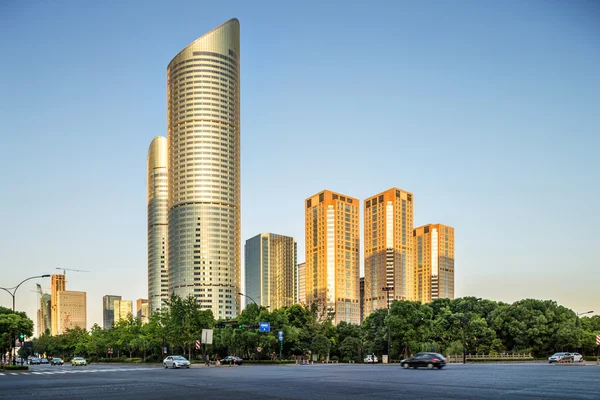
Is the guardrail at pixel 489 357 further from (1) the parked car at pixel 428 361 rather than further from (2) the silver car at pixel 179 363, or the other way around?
(2) the silver car at pixel 179 363

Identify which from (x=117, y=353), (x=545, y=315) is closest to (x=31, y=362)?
(x=117, y=353)

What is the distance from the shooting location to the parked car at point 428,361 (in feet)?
145

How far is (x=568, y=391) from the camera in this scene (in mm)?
19797

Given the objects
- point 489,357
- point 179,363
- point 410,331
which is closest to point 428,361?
point 179,363

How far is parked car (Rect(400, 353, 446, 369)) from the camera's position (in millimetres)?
44156

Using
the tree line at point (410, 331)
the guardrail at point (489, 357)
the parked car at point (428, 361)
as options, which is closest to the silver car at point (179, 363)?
the tree line at point (410, 331)

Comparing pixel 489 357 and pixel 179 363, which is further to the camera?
pixel 489 357

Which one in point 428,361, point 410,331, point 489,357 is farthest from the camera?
point 410,331

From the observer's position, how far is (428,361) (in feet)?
147

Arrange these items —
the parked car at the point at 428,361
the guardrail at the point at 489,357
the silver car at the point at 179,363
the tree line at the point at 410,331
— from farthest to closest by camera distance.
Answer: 1. the tree line at the point at 410,331
2. the guardrail at the point at 489,357
3. the silver car at the point at 179,363
4. the parked car at the point at 428,361

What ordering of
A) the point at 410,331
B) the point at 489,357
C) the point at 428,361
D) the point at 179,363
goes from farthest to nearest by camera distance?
the point at 410,331, the point at 489,357, the point at 179,363, the point at 428,361

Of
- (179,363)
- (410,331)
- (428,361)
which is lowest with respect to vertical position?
(410,331)

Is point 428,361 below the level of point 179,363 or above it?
above

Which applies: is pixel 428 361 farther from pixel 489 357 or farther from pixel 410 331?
pixel 410 331
